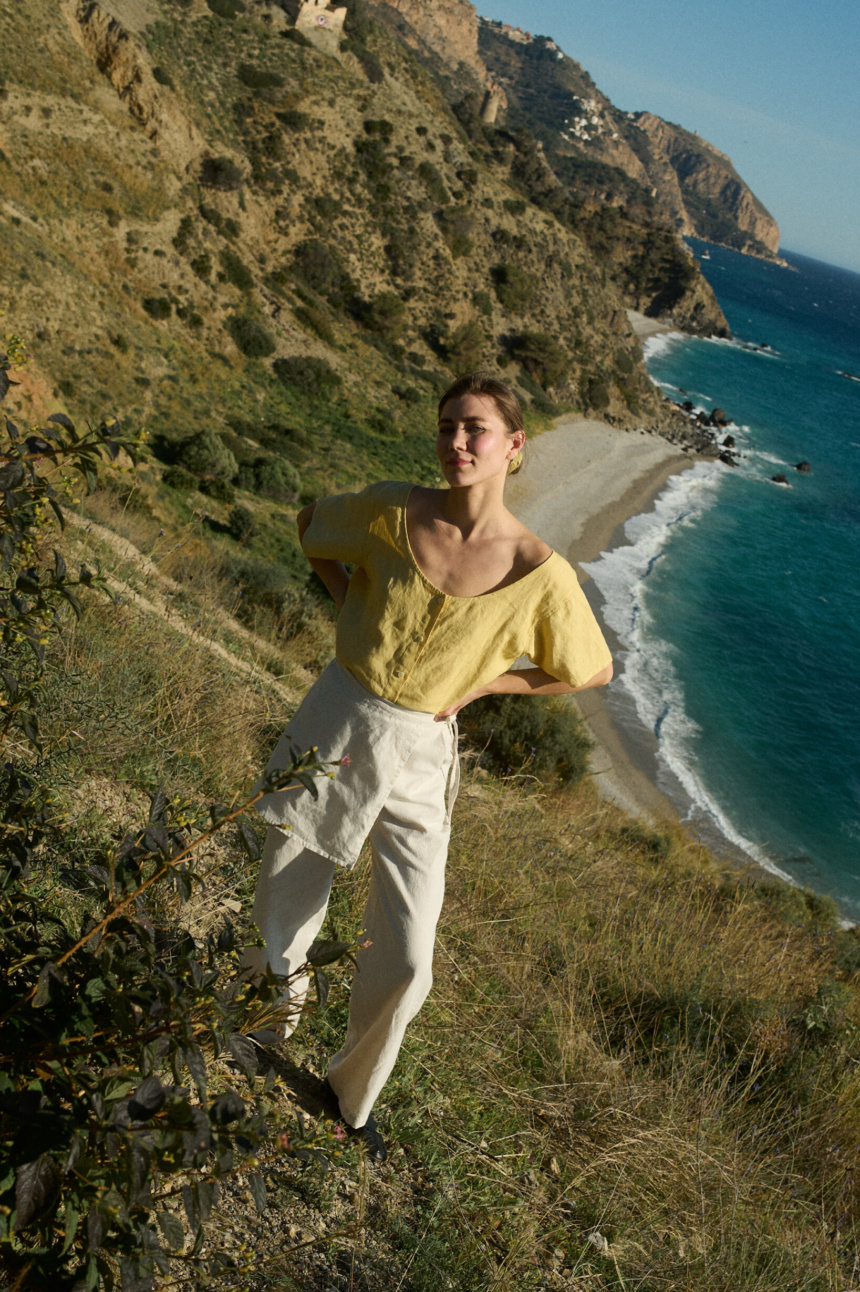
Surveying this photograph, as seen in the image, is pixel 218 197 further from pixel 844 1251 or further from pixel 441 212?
pixel 844 1251

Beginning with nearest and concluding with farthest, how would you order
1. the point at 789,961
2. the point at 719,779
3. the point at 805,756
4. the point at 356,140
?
1. the point at 789,961
2. the point at 719,779
3. the point at 805,756
4. the point at 356,140

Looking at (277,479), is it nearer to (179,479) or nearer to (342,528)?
(179,479)

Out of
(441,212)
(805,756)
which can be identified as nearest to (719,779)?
(805,756)

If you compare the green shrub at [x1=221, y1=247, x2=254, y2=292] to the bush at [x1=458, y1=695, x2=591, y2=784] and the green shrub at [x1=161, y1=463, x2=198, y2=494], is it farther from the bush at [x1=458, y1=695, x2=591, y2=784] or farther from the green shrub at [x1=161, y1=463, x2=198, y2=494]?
the bush at [x1=458, y1=695, x2=591, y2=784]

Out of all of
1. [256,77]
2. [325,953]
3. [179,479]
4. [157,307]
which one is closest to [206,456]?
[179,479]

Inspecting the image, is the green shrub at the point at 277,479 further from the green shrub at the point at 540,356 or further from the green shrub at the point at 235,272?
the green shrub at the point at 540,356

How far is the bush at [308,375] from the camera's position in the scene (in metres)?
30.8

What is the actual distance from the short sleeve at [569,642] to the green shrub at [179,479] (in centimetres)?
2035

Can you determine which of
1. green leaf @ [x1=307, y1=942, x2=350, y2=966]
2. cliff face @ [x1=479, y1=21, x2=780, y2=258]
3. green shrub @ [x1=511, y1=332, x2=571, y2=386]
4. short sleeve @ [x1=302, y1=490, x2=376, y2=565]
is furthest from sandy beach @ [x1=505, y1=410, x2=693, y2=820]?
cliff face @ [x1=479, y1=21, x2=780, y2=258]

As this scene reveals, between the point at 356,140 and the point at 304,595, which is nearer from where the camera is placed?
the point at 304,595

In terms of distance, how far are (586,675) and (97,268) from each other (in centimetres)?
2858

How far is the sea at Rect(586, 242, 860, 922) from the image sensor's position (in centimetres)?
1938

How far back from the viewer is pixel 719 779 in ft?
66.1

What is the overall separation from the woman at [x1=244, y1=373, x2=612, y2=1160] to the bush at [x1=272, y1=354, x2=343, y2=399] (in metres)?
30.7
